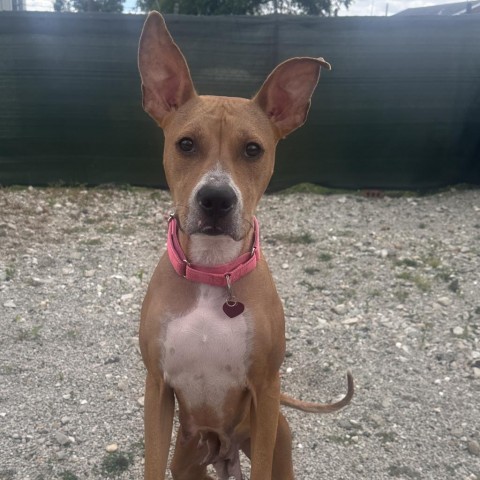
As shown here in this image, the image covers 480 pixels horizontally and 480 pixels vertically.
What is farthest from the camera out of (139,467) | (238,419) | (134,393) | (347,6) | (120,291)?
(347,6)

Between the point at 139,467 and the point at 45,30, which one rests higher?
the point at 45,30

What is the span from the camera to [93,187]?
808 centimetres

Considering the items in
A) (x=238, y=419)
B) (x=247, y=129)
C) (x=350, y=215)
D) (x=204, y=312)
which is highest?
(x=247, y=129)

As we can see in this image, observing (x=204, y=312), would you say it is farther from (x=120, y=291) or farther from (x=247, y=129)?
(x=120, y=291)

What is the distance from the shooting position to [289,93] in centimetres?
269

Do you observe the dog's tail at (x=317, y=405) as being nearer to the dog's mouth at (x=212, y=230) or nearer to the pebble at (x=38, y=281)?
the dog's mouth at (x=212, y=230)

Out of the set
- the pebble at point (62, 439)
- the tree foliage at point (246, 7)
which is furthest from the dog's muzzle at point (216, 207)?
the tree foliage at point (246, 7)

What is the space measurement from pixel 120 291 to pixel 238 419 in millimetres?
2691

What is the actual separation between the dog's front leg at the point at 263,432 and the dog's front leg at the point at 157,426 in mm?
376

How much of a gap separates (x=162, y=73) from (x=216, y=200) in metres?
0.83

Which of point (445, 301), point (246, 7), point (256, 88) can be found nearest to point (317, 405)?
point (445, 301)

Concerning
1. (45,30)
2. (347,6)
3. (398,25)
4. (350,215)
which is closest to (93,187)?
(45,30)

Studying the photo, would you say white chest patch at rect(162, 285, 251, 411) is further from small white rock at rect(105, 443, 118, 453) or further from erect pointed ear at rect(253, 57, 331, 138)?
small white rock at rect(105, 443, 118, 453)

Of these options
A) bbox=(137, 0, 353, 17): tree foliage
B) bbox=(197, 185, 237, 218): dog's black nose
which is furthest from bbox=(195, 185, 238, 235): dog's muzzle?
bbox=(137, 0, 353, 17): tree foliage
